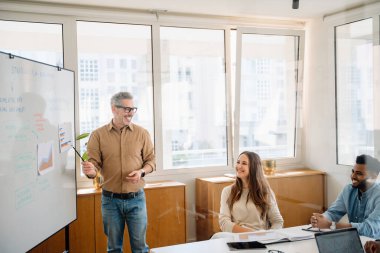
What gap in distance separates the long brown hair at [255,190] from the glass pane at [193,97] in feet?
4.83

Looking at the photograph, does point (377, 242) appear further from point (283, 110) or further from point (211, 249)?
point (283, 110)

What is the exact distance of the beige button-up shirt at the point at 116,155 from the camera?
3445mm

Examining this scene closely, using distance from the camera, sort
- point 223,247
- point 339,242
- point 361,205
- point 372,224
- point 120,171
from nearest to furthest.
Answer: point 339,242 < point 223,247 < point 372,224 < point 361,205 < point 120,171

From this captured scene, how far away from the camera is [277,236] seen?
105 inches

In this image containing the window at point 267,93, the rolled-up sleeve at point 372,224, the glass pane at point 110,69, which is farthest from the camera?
the window at point 267,93

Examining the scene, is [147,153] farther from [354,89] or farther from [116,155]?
[354,89]

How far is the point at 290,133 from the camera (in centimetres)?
491

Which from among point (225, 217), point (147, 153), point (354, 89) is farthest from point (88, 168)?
point (354, 89)

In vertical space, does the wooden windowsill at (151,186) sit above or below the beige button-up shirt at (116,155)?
below

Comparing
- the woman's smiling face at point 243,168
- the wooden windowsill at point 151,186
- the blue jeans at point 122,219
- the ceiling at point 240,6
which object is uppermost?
the ceiling at point 240,6

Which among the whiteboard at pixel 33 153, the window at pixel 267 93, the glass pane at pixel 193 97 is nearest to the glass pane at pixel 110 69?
the glass pane at pixel 193 97

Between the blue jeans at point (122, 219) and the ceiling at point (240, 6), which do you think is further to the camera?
the ceiling at point (240, 6)

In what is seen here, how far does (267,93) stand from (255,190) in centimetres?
188

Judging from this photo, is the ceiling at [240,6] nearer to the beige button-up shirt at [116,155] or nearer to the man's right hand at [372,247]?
the beige button-up shirt at [116,155]
